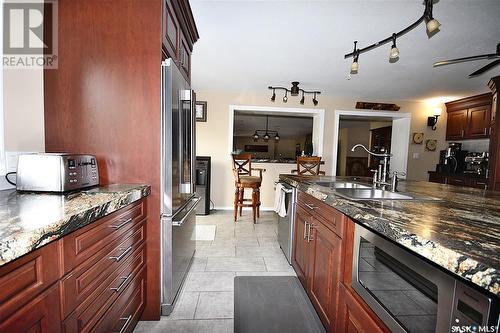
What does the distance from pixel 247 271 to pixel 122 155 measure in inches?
60.8

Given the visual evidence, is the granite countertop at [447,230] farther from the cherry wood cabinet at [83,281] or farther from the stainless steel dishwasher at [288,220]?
the cherry wood cabinet at [83,281]

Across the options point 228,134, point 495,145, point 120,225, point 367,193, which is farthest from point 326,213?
point 228,134

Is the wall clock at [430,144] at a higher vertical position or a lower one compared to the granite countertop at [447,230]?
higher

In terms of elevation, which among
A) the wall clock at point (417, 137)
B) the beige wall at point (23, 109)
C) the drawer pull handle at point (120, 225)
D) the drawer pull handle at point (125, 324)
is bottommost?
the drawer pull handle at point (125, 324)

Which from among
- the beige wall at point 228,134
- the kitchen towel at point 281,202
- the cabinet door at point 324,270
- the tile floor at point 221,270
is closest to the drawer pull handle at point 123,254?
the tile floor at point 221,270

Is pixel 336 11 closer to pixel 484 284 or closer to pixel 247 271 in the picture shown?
pixel 484 284

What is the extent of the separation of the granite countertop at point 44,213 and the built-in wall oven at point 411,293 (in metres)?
1.10

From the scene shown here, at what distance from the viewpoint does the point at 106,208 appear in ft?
3.19

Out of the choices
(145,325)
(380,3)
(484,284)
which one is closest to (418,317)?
(484,284)

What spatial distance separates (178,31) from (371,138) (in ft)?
22.9

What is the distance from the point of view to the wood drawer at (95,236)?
0.79m

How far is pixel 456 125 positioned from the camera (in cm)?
452

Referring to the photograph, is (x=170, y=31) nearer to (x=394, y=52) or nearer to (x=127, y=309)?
(x=394, y=52)

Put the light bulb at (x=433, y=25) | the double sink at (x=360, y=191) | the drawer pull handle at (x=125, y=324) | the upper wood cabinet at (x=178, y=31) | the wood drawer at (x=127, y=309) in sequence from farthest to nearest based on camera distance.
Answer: the double sink at (x=360, y=191) → the upper wood cabinet at (x=178, y=31) → the light bulb at (x=433, y=25) → the drawer pull handle at (x=125, y=324) → the wood drawer at (x=127, y=309)
